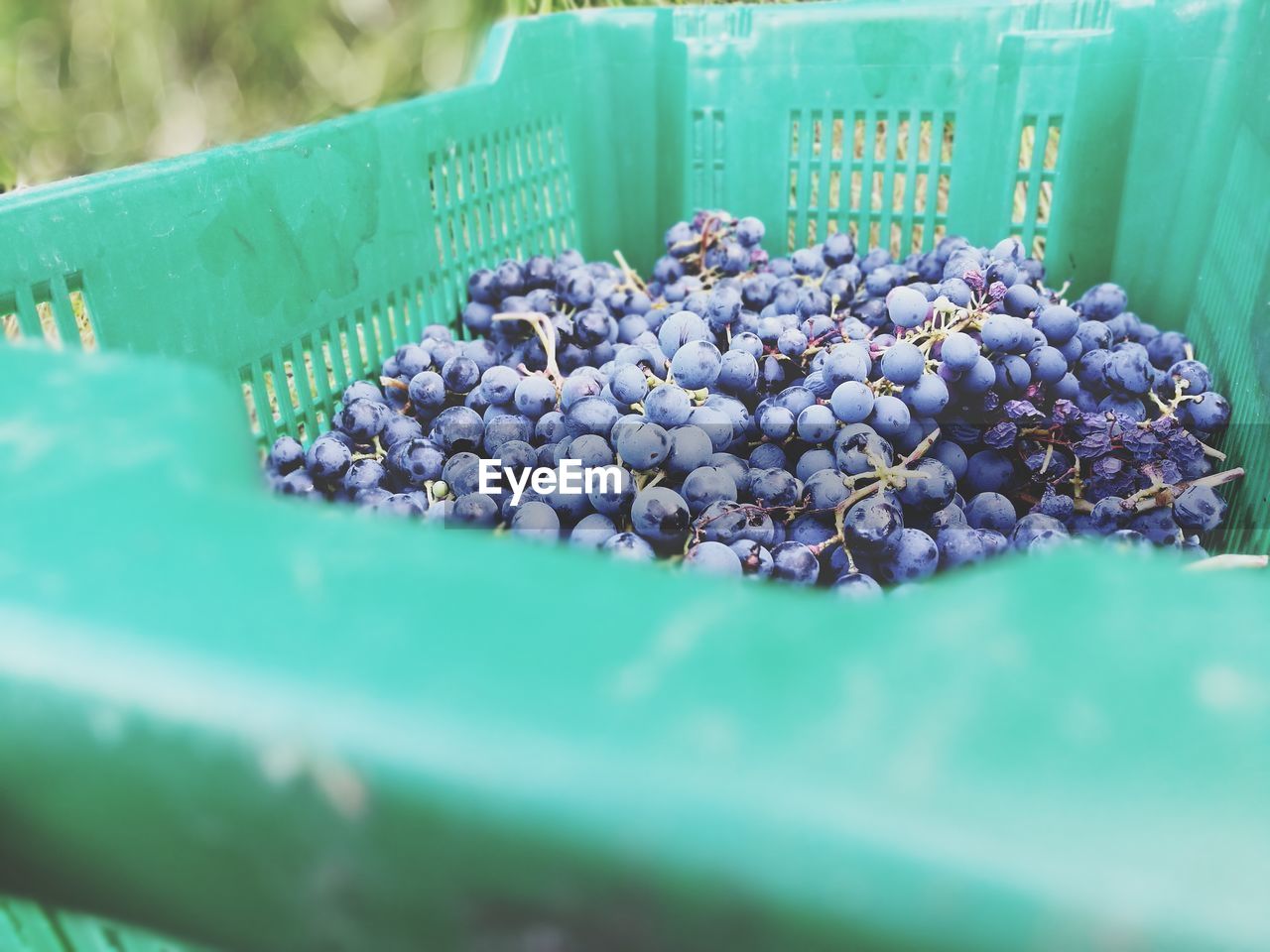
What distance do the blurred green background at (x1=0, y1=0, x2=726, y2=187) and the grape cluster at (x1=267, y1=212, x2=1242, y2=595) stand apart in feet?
5.98

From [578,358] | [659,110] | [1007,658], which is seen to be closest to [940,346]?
[578,358]

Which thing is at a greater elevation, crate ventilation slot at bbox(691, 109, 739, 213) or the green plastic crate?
the green plastic crate

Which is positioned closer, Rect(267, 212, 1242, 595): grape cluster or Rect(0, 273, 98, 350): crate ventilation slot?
Rect(0, 273, 98, 350): crate ventilation slot

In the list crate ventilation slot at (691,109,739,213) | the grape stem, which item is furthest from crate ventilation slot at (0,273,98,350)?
crate ventilation slot at (691,109,739,213)

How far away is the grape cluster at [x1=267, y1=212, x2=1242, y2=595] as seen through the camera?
95cm

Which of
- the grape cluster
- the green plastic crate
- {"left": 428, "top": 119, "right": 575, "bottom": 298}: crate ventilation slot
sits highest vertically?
the green plastic crate

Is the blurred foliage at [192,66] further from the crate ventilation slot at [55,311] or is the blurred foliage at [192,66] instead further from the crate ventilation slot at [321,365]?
the crate ventilation slot at [55,311]

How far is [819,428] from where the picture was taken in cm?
106

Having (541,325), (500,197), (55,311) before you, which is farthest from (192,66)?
(55,311)

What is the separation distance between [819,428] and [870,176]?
0.69 metres

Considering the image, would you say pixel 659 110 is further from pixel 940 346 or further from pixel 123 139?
pixel 123 139

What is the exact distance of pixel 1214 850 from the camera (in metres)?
0.22

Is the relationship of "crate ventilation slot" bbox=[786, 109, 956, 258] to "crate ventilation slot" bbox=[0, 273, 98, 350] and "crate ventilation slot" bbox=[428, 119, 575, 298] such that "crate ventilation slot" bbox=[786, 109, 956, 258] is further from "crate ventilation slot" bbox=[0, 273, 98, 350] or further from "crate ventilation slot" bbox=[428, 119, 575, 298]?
"crate ventilation slot" bbox=[0, 273, 98, 350]

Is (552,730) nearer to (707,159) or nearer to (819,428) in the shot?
(819,428)
